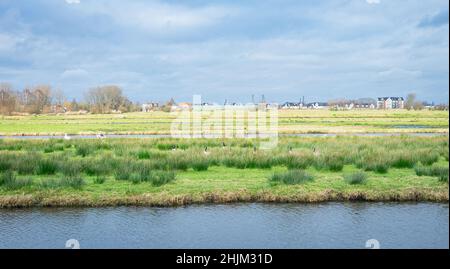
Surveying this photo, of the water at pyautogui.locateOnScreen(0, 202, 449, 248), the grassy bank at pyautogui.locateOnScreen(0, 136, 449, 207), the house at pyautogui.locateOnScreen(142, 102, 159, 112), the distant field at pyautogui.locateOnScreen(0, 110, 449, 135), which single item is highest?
the house at pyautogui.locateOnScreen(142, 102, 159, 112)

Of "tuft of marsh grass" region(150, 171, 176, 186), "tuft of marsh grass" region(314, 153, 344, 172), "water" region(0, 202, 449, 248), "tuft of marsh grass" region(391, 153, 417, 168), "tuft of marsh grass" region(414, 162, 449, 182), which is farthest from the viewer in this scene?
"tuft of marsh grass" region(391, 153, 417, 168)

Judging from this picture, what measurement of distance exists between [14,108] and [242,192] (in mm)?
95566

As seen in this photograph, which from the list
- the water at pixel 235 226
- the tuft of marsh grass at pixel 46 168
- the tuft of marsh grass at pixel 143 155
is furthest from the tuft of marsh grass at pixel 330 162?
the tuft of marsh grass at pixel 46 168

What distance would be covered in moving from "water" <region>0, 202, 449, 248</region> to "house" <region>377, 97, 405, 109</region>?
17144cm

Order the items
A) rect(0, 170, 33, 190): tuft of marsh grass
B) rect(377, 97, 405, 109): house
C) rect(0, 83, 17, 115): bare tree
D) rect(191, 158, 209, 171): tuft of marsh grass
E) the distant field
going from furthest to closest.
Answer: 1. rect(377, 97, 405, 109): house
2. rect(0, 83, 17, 115): bare tree
3. the distant field
4. rect(191, 158, 209, 171): tuft of marsh grass
5. rect(0, 170, 33, 190): tuft of marsh grass

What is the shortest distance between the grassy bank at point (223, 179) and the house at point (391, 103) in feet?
536

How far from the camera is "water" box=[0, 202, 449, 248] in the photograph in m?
10.3

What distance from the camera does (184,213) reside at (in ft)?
41.0

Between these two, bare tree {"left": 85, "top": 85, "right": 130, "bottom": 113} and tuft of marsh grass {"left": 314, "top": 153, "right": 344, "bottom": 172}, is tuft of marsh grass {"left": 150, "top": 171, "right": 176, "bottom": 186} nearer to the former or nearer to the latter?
tuft of marsh grass {"left": 314, "top": 153, "right": 344, "bottom": 172}

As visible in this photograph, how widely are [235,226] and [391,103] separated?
7112 inches

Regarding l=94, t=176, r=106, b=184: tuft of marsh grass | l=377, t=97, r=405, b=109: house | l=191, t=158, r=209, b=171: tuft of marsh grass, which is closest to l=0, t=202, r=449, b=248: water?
l=94, t=176, r=106, b=184: tuft of marsh grass

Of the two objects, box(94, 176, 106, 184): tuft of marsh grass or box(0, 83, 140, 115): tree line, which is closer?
box(94, 176, 106, 184): tuft of marsh grass

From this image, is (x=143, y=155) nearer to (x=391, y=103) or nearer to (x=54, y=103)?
(x=54, y=103)
